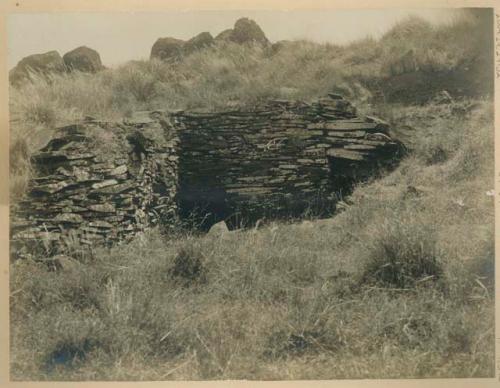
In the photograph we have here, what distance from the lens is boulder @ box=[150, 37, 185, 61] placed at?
5.14m

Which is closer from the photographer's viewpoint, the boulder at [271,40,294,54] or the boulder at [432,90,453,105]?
the boulder at [271,40,294,54]

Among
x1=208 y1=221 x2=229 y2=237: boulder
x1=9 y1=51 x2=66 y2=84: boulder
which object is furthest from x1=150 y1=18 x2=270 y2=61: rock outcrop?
x1=208 y1=221 x2=229 y2=237: boulder

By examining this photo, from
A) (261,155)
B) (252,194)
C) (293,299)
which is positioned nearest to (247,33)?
(261,155)

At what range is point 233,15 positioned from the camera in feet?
16.4

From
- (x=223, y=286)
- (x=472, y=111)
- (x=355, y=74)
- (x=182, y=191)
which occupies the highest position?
(x=355, y=74)

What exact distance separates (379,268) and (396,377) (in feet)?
2.76

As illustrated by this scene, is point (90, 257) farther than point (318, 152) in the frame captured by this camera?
No

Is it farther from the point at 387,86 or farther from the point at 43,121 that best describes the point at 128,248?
the point at 387,86

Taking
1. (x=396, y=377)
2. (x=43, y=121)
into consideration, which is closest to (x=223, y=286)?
(x=396, y=377)

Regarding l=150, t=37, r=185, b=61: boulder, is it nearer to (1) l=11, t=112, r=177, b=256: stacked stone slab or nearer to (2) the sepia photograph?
(2) the sepia photograph

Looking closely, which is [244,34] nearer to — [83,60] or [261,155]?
[261,155]

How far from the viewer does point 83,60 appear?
5254 mm

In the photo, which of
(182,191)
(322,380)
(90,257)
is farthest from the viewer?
(182,191)

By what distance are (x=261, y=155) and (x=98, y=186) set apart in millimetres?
1450
